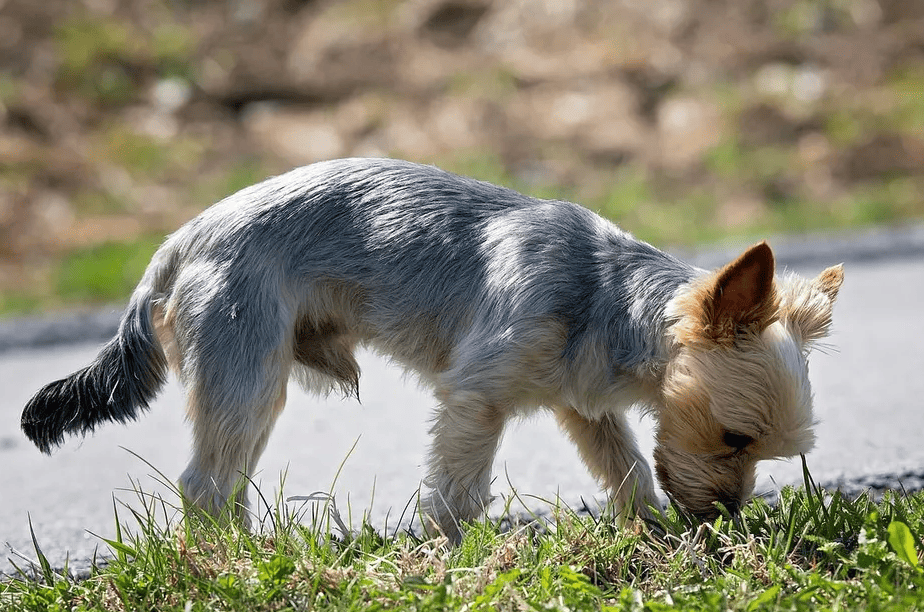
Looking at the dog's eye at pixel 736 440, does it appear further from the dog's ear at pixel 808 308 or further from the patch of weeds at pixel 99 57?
the patch of weeds at pixel 99 57

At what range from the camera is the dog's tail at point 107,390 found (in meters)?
4.46

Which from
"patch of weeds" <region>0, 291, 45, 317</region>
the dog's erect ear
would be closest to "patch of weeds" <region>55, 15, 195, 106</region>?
"patch of weeds" <region>0, 291, 45, 317</region>

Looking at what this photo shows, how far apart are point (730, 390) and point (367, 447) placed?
303cm

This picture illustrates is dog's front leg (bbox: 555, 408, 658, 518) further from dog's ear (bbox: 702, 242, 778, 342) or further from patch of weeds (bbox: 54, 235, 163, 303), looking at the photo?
patch of weeds (bbox: 54, 235, 163, 303)

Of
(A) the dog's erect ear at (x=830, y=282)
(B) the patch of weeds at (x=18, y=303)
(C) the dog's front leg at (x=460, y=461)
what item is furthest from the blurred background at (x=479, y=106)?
(C) the dog's front leg at (x=460, y=461)

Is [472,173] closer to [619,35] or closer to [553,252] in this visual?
[619,35]

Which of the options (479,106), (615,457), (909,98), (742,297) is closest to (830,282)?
(742,297)

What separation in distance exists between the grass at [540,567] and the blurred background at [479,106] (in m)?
8.27

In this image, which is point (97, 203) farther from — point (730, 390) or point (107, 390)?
point (730, 390)

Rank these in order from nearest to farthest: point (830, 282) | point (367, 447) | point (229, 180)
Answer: point (830, 282), point (367, 447), point (229, 180)

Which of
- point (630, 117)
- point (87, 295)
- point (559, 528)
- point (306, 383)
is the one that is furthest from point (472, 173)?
point (559, 528)

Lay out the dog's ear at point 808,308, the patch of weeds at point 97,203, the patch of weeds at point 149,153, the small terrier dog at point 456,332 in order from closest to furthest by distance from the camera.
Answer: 1. the small terrier dog at point 456,332
2. the dog's ear at point 808,308
3. the patch of weeds at point 97,203
4. the patch of weeds at point 149,153

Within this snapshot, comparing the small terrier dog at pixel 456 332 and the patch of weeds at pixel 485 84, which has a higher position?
the patch of weeds at pixel 485 84

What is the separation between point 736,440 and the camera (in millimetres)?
4023
